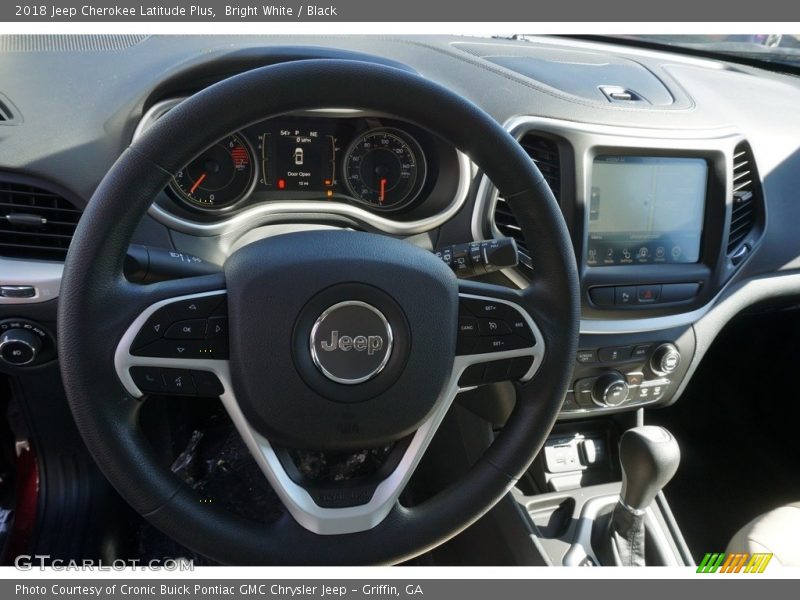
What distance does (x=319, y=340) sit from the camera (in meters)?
1.03

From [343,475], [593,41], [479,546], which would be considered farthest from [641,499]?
[593,41]

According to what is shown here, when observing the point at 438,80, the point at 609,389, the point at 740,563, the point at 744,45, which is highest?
the point at 744,45

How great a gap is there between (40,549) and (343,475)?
34.1 inches

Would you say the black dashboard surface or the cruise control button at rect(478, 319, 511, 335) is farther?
the black dashboard surface

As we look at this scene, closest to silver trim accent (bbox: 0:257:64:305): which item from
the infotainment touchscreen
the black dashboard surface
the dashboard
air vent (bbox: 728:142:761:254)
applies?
the dashboard

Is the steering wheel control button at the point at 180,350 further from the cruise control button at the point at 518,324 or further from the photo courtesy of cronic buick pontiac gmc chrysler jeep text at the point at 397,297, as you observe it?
the cruise control button at the point at 518,324

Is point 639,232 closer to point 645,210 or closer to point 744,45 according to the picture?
point 645,210

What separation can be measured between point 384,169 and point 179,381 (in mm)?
714

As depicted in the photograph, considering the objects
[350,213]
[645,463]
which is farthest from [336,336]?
[645,463]

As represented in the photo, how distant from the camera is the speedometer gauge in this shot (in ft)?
4.95

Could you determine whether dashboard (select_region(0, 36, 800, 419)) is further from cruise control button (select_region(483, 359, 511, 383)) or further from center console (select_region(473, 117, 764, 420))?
cruise control button (select_region(483, 359, 511, 383))

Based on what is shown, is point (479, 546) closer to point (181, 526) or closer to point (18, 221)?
point (181, 526)

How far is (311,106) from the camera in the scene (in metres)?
0.97

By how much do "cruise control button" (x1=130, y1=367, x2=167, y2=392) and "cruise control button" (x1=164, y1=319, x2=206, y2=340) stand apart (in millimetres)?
55
